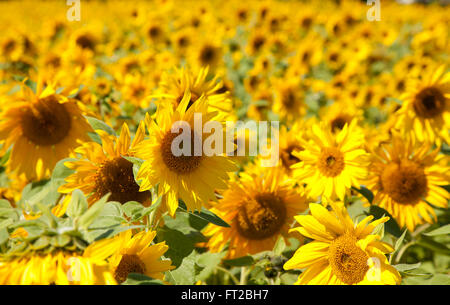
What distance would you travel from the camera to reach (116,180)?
1398 millimetres

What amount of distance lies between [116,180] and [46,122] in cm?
61

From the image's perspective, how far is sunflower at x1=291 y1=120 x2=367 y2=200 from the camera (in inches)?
65.7

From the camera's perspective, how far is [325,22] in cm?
585

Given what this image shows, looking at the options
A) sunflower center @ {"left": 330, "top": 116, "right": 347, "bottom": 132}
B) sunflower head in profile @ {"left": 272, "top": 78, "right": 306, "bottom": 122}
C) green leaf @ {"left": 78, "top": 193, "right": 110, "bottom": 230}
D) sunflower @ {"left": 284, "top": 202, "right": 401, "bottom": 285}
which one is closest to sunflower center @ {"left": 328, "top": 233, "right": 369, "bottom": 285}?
sunflower @ {"left": 284, "top": 202, "right": 401, "bottom": 285}

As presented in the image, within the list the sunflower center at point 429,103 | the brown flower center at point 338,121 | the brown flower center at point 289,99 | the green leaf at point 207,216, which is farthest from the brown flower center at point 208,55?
the green leaf at point 207,216

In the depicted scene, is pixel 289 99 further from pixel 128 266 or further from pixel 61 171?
A: pixel 128 266

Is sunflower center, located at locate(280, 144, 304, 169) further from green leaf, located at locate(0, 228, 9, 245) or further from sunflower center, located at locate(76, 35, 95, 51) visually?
sunflower center, located at locate(76, 35, 95, 51)

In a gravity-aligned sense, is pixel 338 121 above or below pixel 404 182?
above

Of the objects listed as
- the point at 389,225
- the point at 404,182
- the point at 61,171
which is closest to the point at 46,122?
the point at 61,171

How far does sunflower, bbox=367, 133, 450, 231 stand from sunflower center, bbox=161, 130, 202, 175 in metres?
0.97

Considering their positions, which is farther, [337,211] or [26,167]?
[26,167]
